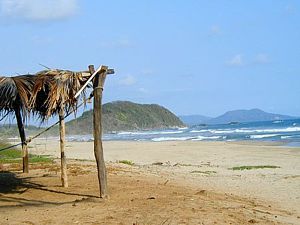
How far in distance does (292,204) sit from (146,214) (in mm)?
3971

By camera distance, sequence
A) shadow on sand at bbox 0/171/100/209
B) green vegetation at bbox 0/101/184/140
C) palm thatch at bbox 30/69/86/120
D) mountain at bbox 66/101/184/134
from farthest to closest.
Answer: mountain at bbox 66/101/184/134, green vegetation at bbox 0/101/184/140, palm thatch at bbox 30/69/86/120, shadow on sand at bbox 0/171/100/209

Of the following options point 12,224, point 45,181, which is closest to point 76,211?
point 12,224

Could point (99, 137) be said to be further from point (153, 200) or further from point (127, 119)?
point (127, 119)

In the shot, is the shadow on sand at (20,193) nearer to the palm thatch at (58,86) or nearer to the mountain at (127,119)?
the palm thatch at (58,86)

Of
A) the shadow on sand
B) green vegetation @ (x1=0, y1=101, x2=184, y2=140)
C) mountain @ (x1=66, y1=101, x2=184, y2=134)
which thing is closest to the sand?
the shadow on sand

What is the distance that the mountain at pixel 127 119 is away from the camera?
96287 mm

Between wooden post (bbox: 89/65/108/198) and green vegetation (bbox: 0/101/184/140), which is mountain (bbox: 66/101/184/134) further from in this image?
wooden post (bbox: 89/65/108/198)

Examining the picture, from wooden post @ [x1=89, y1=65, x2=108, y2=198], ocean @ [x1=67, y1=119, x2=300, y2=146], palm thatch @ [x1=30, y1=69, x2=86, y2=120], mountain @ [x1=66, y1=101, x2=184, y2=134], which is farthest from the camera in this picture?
mountain @ [x1=66, y1=101, x2=184, y2=134]

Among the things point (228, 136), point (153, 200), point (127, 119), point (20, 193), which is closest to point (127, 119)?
point (127, 119)

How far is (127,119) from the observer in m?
113

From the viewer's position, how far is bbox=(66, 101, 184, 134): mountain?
9629 centimetres

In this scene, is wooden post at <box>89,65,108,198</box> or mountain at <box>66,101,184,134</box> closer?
wooden post at <box>89,65,108,198</box>

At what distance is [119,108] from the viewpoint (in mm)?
118250

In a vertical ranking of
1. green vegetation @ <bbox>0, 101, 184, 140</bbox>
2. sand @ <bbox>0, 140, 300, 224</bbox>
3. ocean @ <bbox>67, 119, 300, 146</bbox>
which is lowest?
sand @ <bbox>0, 140, 300, 224</bbox>
